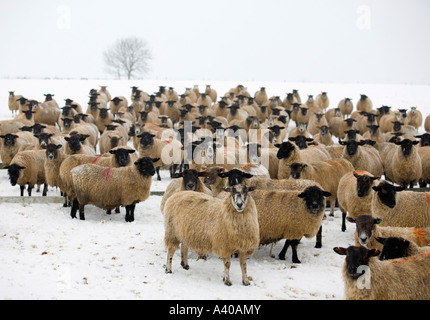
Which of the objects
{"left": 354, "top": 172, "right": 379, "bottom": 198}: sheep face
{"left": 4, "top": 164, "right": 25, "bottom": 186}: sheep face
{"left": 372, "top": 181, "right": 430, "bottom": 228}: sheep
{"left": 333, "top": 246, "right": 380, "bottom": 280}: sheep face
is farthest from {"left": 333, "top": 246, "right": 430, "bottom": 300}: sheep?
{"left": 4, "top": 164, "right": 25, "bottom": 186}: sheep face

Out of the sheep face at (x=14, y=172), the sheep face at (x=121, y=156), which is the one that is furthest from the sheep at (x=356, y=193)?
the sheep face at (x=14, y=172)

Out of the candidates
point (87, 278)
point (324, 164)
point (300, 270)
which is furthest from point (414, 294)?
point (324, 164)

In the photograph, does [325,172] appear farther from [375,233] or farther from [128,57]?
[128,57]

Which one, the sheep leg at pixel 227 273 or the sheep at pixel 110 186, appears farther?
the sheep at pixel 110 186

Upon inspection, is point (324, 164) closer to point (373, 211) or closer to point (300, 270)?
point (373, 211)

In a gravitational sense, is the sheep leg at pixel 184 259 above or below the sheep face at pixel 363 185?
below

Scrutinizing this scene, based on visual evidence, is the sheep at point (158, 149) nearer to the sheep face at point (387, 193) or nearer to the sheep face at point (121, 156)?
the sheep face at point (121, 156)

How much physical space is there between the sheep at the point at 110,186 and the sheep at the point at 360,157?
6041mm

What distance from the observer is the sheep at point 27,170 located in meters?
12.7

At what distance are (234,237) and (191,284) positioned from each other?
1.01 metres

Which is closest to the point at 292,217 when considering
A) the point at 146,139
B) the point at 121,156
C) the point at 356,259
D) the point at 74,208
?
the point at 356,259

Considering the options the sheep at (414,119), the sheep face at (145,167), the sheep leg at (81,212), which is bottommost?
the sheep leg at (81,212)

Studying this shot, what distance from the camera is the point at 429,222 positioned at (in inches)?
338

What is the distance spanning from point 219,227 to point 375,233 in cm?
258
